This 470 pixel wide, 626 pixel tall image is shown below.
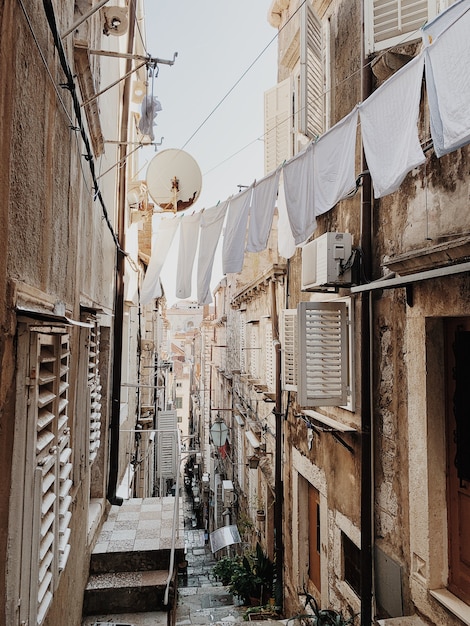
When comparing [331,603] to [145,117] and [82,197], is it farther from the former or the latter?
[145,117]

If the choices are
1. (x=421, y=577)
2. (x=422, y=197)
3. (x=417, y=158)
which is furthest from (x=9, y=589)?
(x=422, y=197)

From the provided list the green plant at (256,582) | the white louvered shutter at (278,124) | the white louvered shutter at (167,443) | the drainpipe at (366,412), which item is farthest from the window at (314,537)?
the white louvered shutter at (167,443)

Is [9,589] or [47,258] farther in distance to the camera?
[47,258]

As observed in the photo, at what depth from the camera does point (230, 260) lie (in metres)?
7.84

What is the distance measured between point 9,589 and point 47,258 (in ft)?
7.50

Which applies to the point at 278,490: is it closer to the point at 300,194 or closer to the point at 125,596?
the point at 125,596

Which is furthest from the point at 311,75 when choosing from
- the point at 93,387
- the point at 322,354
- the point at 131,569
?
the point at 131,569

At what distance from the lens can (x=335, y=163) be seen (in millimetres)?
5469

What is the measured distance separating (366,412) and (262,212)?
3.37 m

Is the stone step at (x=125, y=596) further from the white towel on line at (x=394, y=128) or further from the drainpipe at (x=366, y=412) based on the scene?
the white towel on line at (x=394, y=128)

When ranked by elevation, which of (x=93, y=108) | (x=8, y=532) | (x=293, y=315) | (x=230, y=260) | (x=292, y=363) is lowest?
(x=8, y=532)

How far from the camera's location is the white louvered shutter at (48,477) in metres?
2.94

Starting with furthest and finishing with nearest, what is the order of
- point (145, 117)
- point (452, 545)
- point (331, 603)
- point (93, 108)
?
point (145, 117) < point (331, 603) < point (93, 108) < point (452, 545)

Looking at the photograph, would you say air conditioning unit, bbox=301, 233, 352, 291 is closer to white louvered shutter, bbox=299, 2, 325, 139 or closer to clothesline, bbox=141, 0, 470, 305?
clothesline, bbox=141, 0, 470, 305
